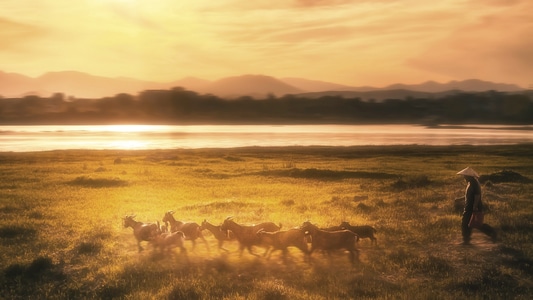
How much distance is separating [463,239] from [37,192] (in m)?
25.5

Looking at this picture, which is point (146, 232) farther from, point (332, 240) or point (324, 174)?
point (324, 174)

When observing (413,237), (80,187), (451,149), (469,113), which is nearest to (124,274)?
(413,237)

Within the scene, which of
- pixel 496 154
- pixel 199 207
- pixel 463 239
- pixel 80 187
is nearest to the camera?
pixel 463 239

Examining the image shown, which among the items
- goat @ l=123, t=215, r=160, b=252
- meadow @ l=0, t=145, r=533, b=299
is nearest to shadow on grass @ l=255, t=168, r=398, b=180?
meadow @ l=0, t=145, r=533, b=299

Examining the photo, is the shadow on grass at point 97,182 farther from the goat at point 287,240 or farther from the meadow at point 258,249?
the goat at point 287,240

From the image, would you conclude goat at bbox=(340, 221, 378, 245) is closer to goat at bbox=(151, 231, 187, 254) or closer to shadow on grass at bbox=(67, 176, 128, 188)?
goat at bbox=(151, 231, 187, 254)

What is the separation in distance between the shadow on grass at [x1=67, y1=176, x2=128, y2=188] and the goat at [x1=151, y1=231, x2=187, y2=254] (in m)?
20.4

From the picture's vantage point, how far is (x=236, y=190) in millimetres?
32125

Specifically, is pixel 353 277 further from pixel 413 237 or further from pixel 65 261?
pixel 65 261

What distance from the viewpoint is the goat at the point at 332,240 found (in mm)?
14836

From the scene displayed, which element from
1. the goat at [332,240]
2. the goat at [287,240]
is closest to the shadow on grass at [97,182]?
the goat at [287,240]

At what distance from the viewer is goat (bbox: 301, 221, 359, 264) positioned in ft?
48.7

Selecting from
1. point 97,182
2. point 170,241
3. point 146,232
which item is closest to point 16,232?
point 146,232

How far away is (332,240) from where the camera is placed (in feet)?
49.1
